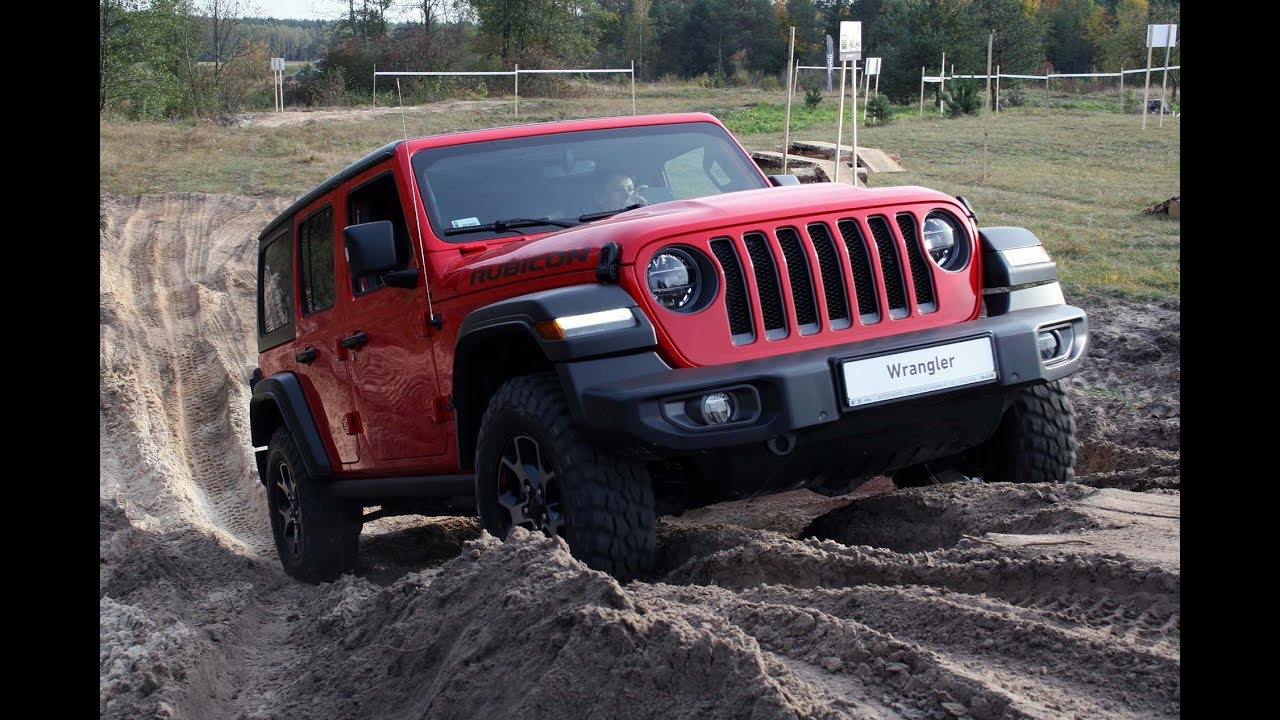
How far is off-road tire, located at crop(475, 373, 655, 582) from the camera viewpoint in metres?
4.01

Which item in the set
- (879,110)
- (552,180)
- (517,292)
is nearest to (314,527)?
(552,180)

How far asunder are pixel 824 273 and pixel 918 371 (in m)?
0.47

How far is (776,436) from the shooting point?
3938 mm

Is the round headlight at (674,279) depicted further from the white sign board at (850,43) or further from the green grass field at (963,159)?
the white sign board at (850,43)

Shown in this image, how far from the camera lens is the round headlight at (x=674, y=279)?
411 cm

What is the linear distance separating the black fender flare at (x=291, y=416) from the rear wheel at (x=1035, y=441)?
10.5 ft

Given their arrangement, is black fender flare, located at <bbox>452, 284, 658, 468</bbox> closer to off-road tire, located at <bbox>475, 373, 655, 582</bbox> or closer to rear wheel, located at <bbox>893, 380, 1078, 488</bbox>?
off-road tire, located at <bbox>475, 373, 655, 582</bbox>

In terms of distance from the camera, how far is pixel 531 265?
14.3 feet

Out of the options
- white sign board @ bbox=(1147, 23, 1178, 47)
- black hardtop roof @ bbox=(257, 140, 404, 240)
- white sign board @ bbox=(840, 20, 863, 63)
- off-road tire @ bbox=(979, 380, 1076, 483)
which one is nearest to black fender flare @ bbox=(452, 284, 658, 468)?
black hardtop roof @ bbox=(257, 140, 404, 240)

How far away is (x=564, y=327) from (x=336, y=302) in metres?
2.32

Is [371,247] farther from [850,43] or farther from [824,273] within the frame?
[850,43]

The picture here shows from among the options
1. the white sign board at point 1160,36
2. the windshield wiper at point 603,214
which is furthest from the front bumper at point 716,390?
the white sign board at point 1160,36
